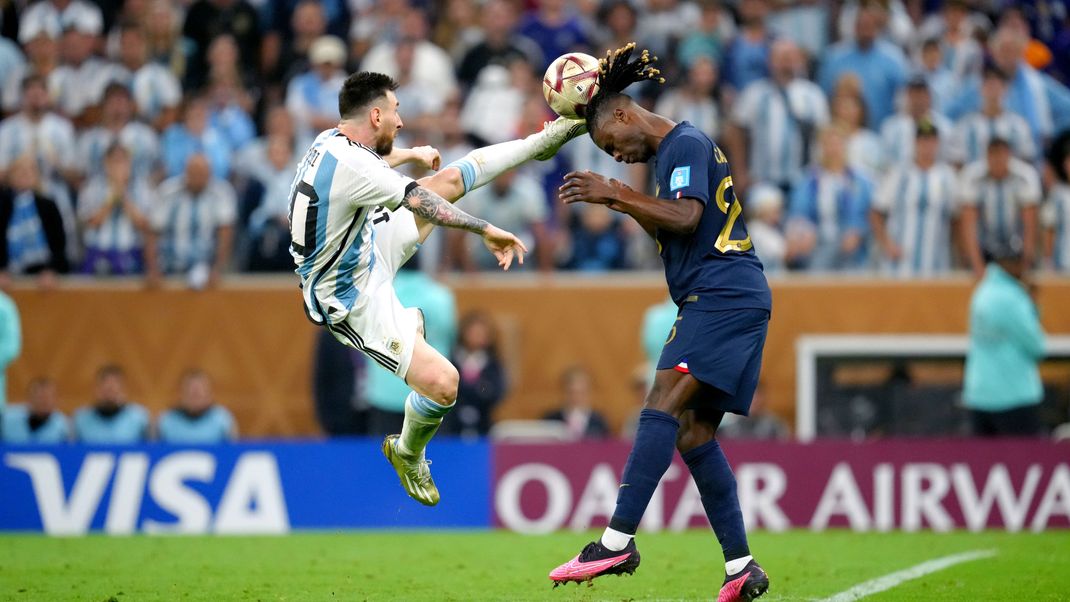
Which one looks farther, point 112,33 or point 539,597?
point 112,33

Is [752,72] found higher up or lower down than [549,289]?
higher up

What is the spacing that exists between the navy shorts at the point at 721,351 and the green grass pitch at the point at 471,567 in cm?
127

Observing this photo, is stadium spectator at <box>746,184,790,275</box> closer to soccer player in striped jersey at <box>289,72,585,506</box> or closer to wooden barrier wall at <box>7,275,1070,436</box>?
wooden barrier wall at <box>7,275,1070,436</box>

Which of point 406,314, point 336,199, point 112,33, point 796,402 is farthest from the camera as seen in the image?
point 112,33

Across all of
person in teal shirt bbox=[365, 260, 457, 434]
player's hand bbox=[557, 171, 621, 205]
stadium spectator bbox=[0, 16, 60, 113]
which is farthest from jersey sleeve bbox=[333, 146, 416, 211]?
stadium spectator bbox=[0, 16, 60, 113]

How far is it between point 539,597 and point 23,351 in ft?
26.8

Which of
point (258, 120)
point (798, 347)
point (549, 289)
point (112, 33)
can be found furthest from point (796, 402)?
point (112, 33)

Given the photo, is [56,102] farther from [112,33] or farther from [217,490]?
[217,490]

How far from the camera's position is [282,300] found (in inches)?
573

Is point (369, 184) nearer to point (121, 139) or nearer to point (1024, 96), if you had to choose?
point (121, 139)

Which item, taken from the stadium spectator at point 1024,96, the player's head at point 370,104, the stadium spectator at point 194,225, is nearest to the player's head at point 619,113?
the player's head at point 370,104

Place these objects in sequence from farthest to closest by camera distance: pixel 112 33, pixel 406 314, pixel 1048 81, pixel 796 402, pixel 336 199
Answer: pixel 112 33
pixel 1048 81
pixel 796 402
pixel 406 314
pixel 336 199

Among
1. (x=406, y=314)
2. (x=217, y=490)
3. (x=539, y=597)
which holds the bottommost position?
(x=217, y=490)

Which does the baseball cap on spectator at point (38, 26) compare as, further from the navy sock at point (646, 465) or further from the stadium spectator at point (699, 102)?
the navy sock at point (646, 465)
